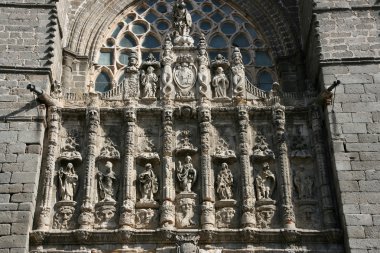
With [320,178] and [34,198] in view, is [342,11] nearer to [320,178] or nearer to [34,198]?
[320,178]

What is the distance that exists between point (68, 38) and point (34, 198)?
4.54 meters

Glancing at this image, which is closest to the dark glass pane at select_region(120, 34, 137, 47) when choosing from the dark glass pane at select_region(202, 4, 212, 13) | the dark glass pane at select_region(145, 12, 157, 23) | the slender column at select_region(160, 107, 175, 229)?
the dark glass pane at select_region(145, 12, 157, 23)

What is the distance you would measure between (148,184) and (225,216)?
1439 millimetres

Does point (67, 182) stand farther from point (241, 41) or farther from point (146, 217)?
point (241, 41)

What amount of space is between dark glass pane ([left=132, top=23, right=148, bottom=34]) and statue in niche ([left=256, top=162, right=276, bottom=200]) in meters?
5.09

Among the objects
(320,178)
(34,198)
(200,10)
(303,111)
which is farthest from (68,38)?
(320,178)

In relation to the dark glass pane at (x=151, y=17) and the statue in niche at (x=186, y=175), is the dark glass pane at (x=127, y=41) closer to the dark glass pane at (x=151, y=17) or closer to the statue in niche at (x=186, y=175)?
the dark glass pane at (x=151, y=17)

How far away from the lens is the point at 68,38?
14.1m

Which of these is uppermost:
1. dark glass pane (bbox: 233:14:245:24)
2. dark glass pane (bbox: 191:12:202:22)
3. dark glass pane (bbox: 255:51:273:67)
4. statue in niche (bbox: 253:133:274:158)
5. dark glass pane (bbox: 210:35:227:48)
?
dark glass pane (bbox: 191:12:202:22)

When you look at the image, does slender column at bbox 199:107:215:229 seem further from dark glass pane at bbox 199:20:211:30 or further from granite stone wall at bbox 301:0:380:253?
dark glass pane at bbox 199:20:211:30

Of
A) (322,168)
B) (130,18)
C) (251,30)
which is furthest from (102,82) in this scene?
(322,168)

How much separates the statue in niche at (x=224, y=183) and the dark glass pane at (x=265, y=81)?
337 cm

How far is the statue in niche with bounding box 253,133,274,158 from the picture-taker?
38.1 feet

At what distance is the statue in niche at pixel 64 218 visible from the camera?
35.7 feet
